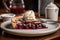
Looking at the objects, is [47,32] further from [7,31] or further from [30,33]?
[7,31]

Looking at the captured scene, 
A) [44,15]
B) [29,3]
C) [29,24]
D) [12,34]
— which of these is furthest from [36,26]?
[29,3]

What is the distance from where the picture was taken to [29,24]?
1.00 meters

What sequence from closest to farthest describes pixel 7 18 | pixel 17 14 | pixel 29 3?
pixel 7 18 → pixel 17 14 → pixel 29 3

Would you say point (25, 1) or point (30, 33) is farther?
point (25, 1)

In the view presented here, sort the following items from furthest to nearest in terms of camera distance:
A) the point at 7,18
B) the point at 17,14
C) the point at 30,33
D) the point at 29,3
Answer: the point at 29,3
the point at 17,14
the point at 7,18
the point at 30,33

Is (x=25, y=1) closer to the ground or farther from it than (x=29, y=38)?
farther from it

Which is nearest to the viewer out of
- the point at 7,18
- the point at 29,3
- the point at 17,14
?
the point at 7,18

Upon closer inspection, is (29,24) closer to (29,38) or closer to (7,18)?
(29,38)

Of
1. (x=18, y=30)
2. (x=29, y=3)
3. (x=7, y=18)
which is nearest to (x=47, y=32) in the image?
(x=18, y=30)

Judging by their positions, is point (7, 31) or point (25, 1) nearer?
point (7, 31)

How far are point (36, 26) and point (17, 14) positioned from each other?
0.44m

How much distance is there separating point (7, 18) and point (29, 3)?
0.44 metres

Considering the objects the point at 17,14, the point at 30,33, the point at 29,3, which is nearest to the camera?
the point at 30,33

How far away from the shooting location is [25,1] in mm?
1620
